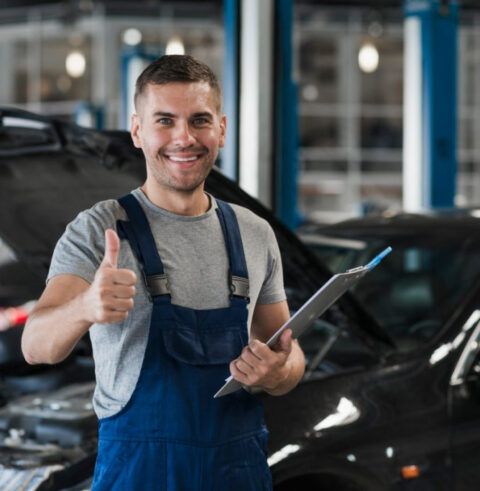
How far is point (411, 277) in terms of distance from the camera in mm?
3869

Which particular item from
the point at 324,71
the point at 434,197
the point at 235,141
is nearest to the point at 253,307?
the point at 235,141

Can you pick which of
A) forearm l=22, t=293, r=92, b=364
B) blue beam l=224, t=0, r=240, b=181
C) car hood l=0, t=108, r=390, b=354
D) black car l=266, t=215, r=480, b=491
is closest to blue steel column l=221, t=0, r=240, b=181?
blue beam l=224, t=0, r=240, b=181

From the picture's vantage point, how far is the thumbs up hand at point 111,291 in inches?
66.3

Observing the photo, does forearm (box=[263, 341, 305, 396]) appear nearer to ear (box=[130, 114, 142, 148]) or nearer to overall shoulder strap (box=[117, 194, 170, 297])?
overall shoulder strap (box=[117, 194, 170, 297])

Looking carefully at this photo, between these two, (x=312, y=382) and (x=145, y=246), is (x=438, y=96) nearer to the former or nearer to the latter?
(x=312, y=382)

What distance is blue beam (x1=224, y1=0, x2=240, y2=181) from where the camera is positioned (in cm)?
571

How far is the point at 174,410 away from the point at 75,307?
0.95 feet

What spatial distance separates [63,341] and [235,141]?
13.1 feet

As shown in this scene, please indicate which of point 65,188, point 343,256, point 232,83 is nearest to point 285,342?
point 65,188

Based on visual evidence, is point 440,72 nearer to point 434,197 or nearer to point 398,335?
point 434,197

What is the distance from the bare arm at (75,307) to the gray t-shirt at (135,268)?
0.05 m

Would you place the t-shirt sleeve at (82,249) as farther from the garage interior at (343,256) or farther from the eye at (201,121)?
the garage interior at (343,256)

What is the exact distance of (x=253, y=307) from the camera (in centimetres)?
207

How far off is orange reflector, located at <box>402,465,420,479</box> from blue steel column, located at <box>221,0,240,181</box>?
9.91ft
